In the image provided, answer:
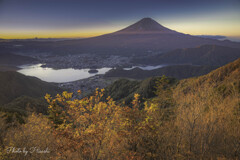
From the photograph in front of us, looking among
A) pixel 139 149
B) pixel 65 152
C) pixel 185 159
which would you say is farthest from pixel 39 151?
pixel 185 159

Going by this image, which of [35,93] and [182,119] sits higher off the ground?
[182,119]

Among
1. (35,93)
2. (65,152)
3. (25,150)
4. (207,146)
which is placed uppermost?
(207,146)

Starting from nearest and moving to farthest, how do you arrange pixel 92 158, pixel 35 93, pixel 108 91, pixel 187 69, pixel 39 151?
1. pixel 92 158
2. pixel 39 151
3. pixel 108 91
4. pixel 35 93
5. pixel 187 69

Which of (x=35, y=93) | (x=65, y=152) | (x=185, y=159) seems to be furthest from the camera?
(x=35, y=93)

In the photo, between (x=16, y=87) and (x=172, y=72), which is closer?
(x=16, y=87)

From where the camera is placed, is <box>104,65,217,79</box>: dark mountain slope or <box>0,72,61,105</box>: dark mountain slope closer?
<box>0,72,61,105</box>: dark mountain slope

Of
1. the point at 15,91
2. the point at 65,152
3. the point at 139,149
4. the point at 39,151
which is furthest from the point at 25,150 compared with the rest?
the point at 15,91

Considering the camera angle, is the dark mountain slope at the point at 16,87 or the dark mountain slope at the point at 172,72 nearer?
the dark mountain slope at the point at 16,87

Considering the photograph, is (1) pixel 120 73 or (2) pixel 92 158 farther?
(1) pixel 120 73

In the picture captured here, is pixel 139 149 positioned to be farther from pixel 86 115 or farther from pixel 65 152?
pixel 65 152

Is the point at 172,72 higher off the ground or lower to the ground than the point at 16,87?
lower

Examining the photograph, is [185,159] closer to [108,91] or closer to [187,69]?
[108,91]
